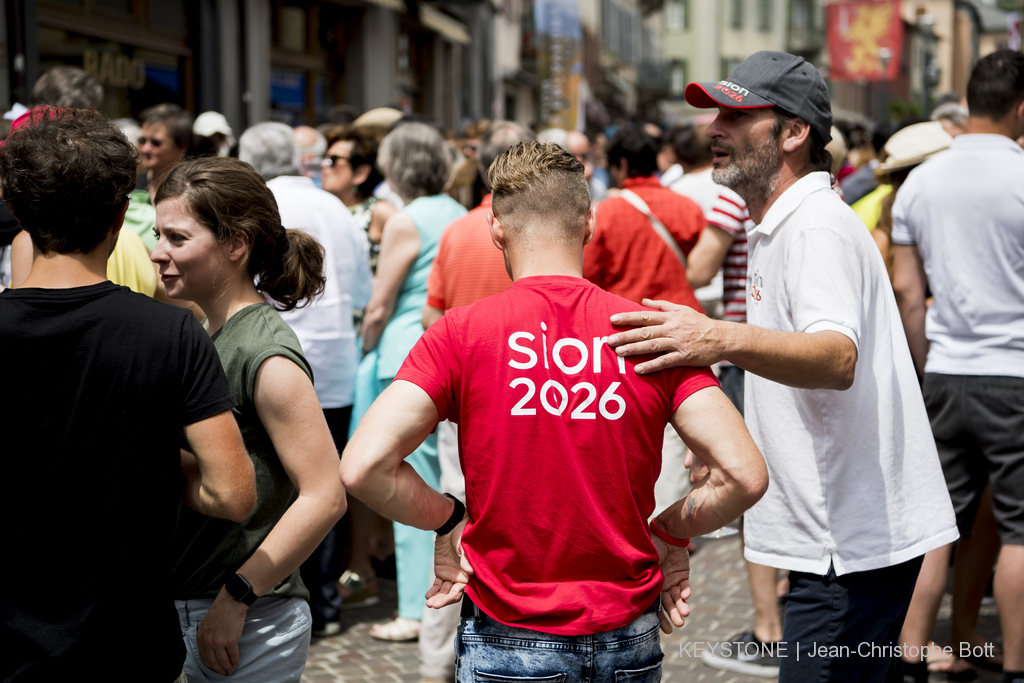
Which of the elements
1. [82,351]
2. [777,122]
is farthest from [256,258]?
[777,122]

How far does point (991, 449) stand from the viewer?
359 cm

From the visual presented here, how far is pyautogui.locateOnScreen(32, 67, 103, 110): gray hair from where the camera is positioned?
4.35m

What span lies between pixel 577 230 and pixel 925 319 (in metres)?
2.47

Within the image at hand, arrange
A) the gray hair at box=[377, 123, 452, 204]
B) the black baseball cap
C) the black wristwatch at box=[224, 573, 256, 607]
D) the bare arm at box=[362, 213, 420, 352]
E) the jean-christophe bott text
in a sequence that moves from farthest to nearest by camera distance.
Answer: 1. the gray hair at box=[377, 123, 452, 204]
2. the bare arm at box=[362, 213, 420, 352]
3. the jean-christophe bott text
4. the black baseball cap
5. the black wristwatch at box=[224, 573, 256, 607]

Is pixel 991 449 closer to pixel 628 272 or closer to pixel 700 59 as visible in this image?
pixel 628 272

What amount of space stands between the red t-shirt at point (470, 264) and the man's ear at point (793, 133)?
1.64 metres

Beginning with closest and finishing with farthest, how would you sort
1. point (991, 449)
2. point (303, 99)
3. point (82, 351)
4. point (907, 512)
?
A: point (82, 351), point (907, 512), point (991, 449), point (303, 99)

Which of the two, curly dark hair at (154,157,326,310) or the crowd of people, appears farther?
curly dark hair at (154,157,326,310)

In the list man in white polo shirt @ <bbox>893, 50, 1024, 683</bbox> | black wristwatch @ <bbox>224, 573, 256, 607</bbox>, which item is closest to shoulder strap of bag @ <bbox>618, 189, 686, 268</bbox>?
man in white polo shirt @ <bbox>893, 50, 1024, 683</bbox>

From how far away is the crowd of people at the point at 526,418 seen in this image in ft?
5.84

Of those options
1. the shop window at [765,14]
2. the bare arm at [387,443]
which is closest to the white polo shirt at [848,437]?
the bare arm at [387,443]

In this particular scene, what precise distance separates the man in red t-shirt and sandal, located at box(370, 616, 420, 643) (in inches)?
109

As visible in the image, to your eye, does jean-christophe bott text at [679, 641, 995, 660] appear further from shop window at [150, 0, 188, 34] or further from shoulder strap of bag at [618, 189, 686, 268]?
shop window at [150, 0, 188, 34]

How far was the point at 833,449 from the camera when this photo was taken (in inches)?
99.1
